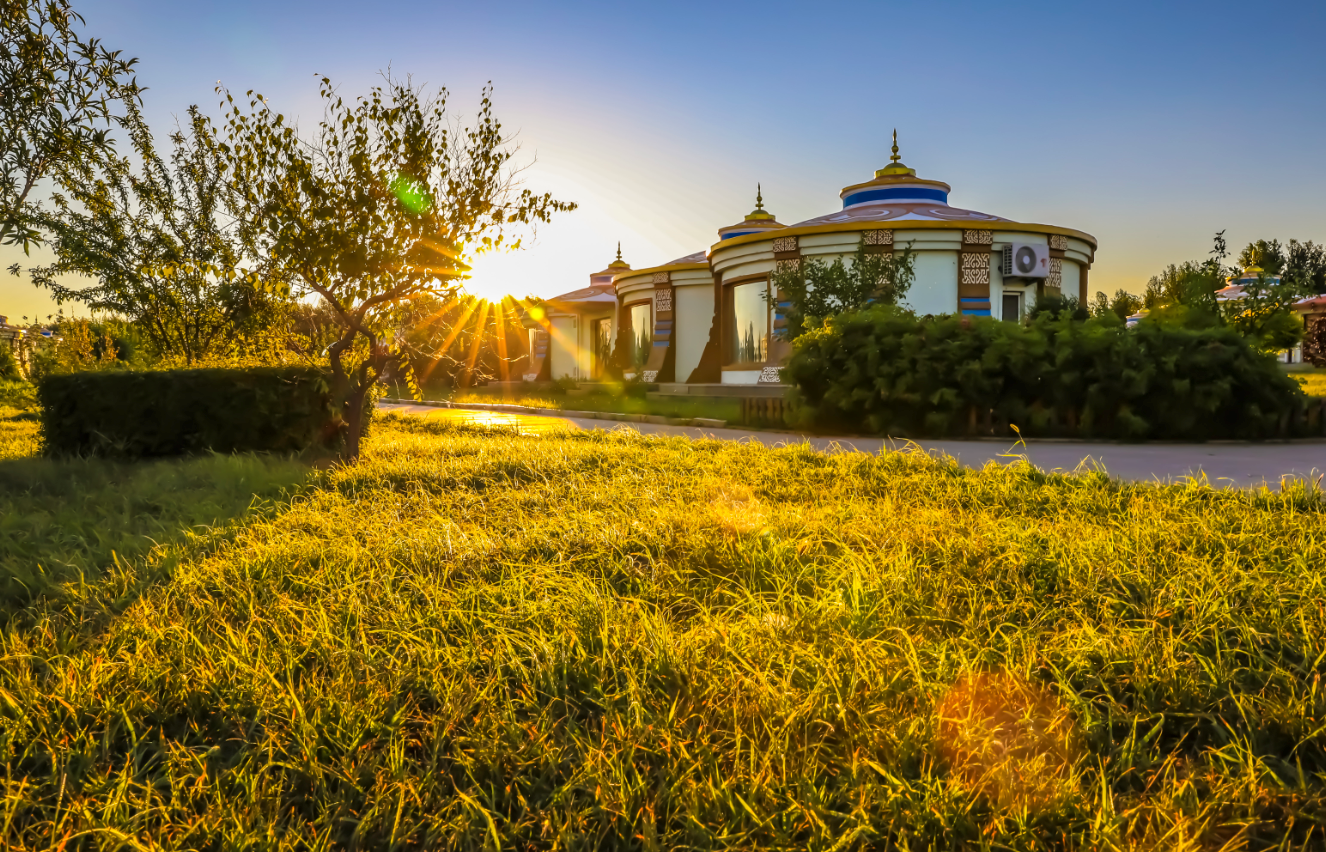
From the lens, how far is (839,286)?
16.5 metres

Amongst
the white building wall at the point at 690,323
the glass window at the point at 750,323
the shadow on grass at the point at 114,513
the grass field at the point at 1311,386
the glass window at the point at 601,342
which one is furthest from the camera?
the glass window at the point at 601,342

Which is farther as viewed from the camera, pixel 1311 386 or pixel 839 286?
pixel 1311 386

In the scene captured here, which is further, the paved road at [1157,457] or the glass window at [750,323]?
the glass window at [750,323]

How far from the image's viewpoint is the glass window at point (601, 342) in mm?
29766

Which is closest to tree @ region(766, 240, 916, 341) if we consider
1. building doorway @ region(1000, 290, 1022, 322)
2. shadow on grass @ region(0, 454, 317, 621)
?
building doorway @ region(1000, 290, 1022, 322)

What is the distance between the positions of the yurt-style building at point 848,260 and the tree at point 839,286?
6.04 feet

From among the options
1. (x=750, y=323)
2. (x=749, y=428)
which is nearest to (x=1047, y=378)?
(x=749, y=428)

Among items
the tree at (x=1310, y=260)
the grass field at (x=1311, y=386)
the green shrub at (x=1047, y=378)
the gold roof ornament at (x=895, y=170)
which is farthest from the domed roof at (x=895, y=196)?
the tree at (x=1310, y=260)

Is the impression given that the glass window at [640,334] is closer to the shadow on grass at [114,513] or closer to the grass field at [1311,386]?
the grass field at [1311,386]

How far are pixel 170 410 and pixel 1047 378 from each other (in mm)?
10331

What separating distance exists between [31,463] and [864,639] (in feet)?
26.5

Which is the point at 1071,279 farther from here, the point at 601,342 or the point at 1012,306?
the point at 601,342

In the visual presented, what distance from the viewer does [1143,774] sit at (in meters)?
2.10

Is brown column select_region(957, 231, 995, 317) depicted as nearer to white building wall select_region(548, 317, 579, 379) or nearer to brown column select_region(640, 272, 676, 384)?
brown column select_region(640, 272, 676, 384)
